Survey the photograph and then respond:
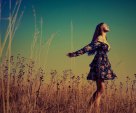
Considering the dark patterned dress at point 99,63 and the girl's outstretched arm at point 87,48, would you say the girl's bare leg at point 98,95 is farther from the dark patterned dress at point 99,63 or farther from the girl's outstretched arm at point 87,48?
the girl's outstretched arm at point 87,48

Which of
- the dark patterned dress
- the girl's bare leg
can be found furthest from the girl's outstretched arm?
the girl's bare leg

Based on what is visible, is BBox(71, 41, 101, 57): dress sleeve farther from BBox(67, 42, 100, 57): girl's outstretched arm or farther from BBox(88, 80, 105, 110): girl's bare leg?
BBox(88, 80, 105, 110): girl's bare leg

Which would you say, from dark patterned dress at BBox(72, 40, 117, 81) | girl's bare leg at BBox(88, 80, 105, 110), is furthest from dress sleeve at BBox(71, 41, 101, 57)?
girl's bare leg at BBox(88, 80, 105, 110)

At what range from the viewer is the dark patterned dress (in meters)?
3.79

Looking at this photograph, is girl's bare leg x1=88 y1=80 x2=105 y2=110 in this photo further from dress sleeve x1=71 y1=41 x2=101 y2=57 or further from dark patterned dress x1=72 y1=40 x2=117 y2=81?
dress sleeve x1=71 y1=41 x2=101 y2=57

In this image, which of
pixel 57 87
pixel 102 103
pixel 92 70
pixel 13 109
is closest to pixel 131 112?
pixel 102 103

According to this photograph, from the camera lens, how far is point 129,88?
4.24 m

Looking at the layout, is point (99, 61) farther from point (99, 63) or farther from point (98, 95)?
point (98, 95)

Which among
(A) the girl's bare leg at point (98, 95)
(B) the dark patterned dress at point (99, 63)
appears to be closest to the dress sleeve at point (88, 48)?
(B) the dark patterned dress at point (99, 63)

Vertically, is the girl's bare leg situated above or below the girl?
below

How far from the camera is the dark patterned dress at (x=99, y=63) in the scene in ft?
12.5

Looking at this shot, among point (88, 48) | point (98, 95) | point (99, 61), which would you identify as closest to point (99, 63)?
point (99, 61)

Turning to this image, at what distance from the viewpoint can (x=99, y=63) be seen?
151 inches

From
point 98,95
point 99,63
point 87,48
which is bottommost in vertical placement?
point 98,95
